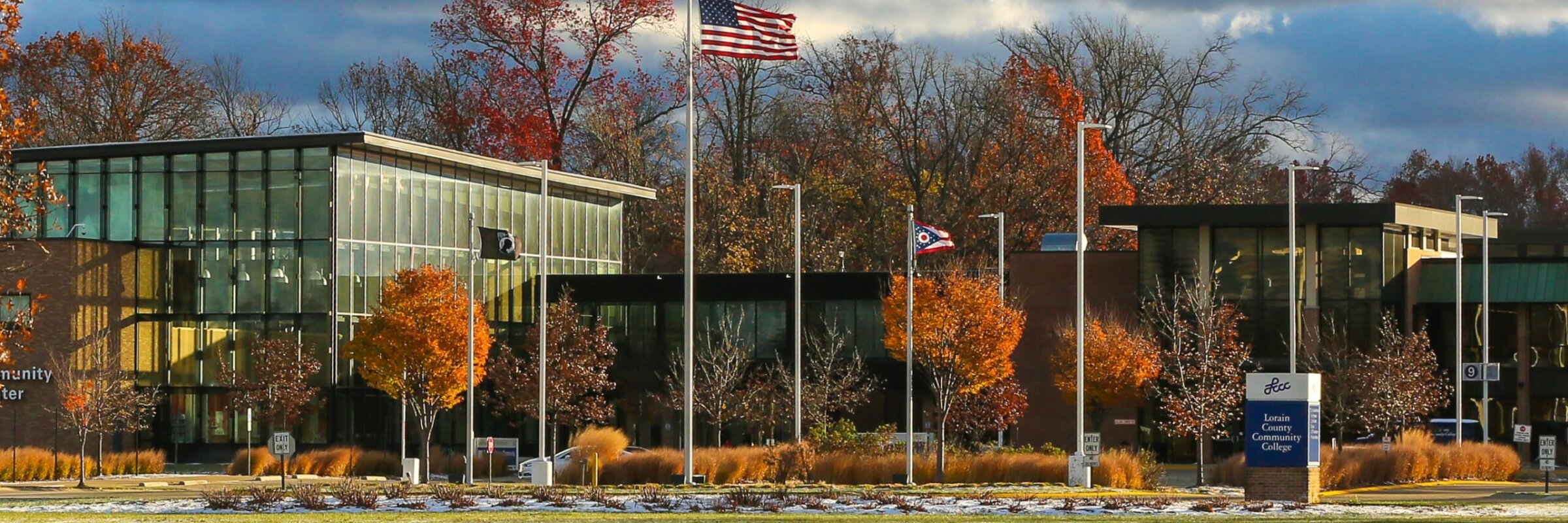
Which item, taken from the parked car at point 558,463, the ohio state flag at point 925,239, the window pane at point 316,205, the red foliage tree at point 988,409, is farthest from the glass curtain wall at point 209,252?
the ohio state flag at point 925,239

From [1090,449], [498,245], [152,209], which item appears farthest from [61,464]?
[1090,449]

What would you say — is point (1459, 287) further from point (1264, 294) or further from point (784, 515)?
point (784, 515)

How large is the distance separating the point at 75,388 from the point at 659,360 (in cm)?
2042

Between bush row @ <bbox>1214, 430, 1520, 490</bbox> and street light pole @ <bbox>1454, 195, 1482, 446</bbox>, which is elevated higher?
street light pole @ <bbox>1454, 195, 1482, 446</bbox>

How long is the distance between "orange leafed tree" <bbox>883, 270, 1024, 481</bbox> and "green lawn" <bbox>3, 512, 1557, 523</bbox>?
2021 cm

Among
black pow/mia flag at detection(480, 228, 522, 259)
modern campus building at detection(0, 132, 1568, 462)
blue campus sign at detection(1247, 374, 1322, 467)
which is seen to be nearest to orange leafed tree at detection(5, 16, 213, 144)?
modern campus building at detection(0, 132, 1568, 462)

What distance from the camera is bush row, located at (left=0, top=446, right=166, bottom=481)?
166 feet

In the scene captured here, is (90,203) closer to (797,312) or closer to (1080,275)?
(797,312)

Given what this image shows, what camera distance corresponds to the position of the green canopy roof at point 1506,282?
6341cm

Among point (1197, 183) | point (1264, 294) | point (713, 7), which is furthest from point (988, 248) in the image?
point (713, 7)

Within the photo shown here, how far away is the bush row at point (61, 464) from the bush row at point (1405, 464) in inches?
1103

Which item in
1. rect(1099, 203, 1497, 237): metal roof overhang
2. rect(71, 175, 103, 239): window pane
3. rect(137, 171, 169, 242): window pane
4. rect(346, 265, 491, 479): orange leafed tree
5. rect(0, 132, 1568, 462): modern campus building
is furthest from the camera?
rect(71, 175, 103, 239): window pane

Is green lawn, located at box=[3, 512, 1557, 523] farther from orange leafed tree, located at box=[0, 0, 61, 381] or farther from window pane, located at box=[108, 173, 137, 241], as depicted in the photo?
window pane, located at box=[108, 173, 137, 241]

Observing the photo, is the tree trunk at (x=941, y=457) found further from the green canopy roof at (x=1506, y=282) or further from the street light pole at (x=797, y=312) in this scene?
the green canopy roof at (x=1506, y=282)
